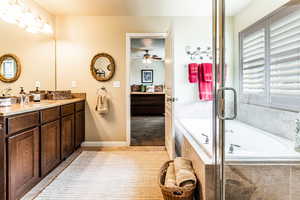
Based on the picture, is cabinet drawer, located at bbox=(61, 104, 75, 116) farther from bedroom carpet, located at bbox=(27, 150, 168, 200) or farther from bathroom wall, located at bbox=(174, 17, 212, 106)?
bathroom wall, located at bbox=(174, 17, 212, 106)

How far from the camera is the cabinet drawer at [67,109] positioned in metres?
3.11

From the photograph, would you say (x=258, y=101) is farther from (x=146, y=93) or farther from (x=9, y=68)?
(x=146, y=93)

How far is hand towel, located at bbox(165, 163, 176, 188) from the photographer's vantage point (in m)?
1.96

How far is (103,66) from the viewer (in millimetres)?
4062

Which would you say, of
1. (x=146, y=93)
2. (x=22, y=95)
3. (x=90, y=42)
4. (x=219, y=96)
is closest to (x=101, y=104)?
(x=90, y=42)

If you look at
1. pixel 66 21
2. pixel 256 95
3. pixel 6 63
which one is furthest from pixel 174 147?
pixel 66 21

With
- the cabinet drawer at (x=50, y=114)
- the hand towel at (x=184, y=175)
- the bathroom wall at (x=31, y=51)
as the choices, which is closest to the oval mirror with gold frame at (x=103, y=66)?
the bathroom wall at (x=31, y=51)

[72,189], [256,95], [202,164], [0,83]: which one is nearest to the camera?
[202,164]

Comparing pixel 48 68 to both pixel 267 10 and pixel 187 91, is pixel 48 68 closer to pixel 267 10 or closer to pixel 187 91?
pixel 187 91

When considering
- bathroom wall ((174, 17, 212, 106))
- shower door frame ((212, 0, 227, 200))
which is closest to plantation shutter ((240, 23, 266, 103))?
bathroom wall ((174, 17, 212, 106))

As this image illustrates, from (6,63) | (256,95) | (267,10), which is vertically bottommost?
(256,95)

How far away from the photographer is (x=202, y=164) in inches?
71.6

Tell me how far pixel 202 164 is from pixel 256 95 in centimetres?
161

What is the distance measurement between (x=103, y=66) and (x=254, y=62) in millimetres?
2384
